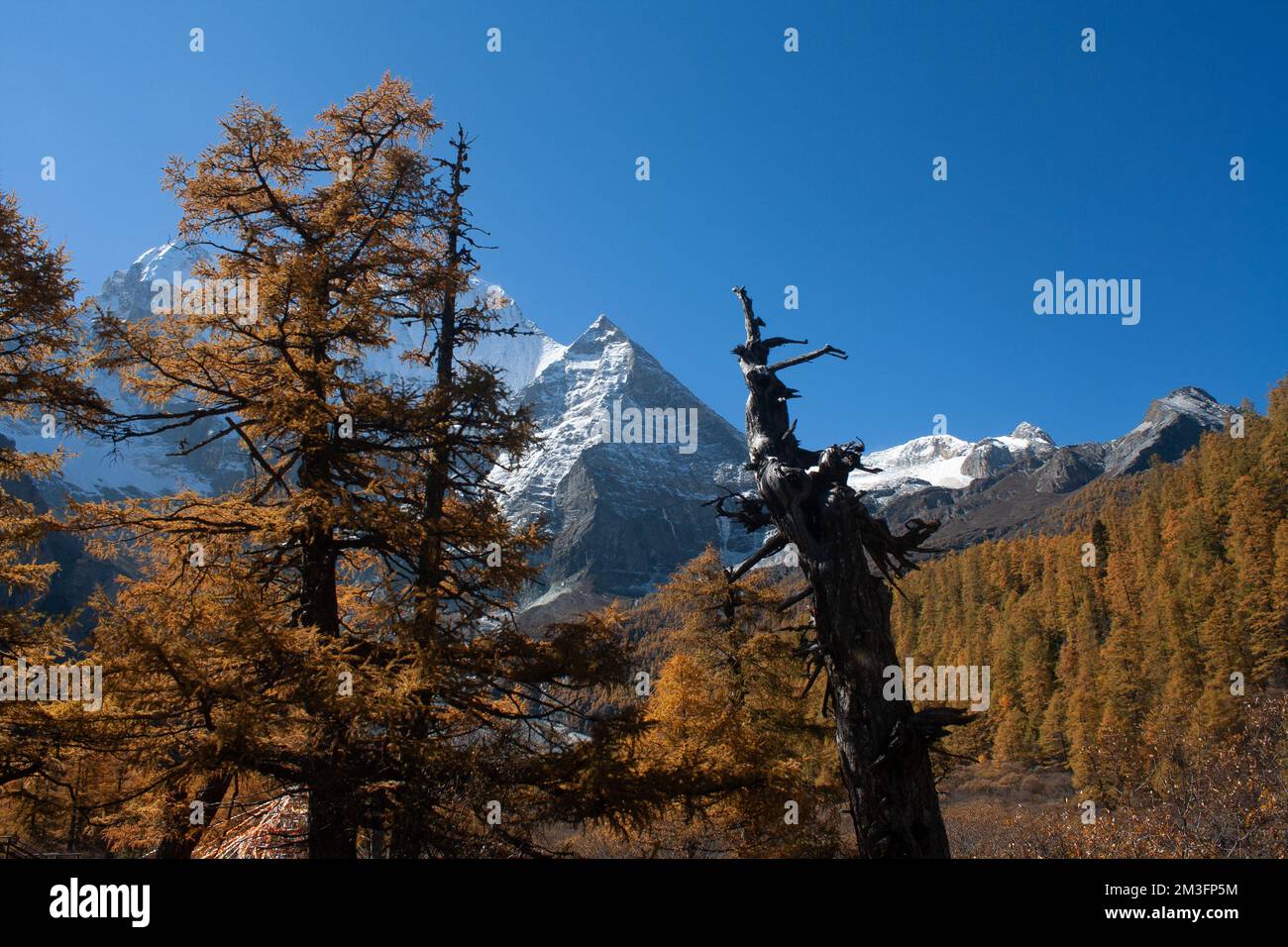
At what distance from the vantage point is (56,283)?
9508 millimetres

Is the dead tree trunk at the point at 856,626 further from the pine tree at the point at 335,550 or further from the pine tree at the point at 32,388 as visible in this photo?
the pine tree at the point at 32,388

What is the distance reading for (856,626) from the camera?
591 cm

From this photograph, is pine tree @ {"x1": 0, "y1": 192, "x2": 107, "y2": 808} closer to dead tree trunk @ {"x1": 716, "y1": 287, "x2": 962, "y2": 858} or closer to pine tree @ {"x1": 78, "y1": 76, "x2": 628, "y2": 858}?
pine tree @ {"x1": 78, "y1": 76, "x2": 628, "y2": 858}

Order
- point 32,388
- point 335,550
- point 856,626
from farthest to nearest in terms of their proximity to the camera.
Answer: point 335,550, point 32,388, point 856,626

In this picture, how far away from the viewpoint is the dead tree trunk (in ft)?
18.3

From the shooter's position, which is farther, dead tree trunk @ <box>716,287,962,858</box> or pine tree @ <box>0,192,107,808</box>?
Result: pine tree @ <box>0,192,107,808</box>

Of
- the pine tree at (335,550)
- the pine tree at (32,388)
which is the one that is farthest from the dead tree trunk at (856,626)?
the pine tree at (32,388)

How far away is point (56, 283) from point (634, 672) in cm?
933

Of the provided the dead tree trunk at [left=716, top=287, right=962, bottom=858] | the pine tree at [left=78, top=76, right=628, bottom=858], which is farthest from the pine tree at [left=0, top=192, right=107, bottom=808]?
the dead tree trunk at [left=716, top=287, right=962, bottom=858]

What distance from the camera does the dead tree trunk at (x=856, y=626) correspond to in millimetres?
5566

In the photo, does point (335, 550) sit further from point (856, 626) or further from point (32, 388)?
point (856, 626)

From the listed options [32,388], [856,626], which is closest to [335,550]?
[32,388]
